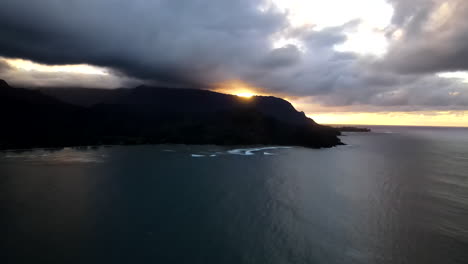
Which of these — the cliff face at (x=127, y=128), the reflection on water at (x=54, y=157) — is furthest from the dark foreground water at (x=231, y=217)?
the cliff face at (x=127, y=128)

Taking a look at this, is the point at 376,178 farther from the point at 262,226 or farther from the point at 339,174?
the point at 262,226

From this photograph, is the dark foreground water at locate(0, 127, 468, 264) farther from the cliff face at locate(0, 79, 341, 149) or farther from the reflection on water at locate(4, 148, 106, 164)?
the cliff face at locate(0, 79, 341, 149)

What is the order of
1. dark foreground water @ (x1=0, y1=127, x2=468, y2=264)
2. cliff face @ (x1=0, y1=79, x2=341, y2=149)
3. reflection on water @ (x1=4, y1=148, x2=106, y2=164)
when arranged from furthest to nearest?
→ cliff face @ (x1=0, y1=79, x2=341, y2=149) < reflection on water @ (x1=4, y1=148, x2=106, y2=164) < dark foreground water @ (x1=0, y1=127, x2=468, y2=264)

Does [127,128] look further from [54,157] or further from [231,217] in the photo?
[231,217]

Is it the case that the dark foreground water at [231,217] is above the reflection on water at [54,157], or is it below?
below

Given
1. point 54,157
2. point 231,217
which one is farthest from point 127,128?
point 231,217

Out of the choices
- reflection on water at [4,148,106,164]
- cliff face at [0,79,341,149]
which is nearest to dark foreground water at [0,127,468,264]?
reflection on water at [4,148,106,164]

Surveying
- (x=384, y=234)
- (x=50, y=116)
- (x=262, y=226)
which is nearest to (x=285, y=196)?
(x=262, y=226)

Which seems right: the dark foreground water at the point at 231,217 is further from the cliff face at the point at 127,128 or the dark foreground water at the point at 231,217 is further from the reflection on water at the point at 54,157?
the cliff face at the point at 127,128
